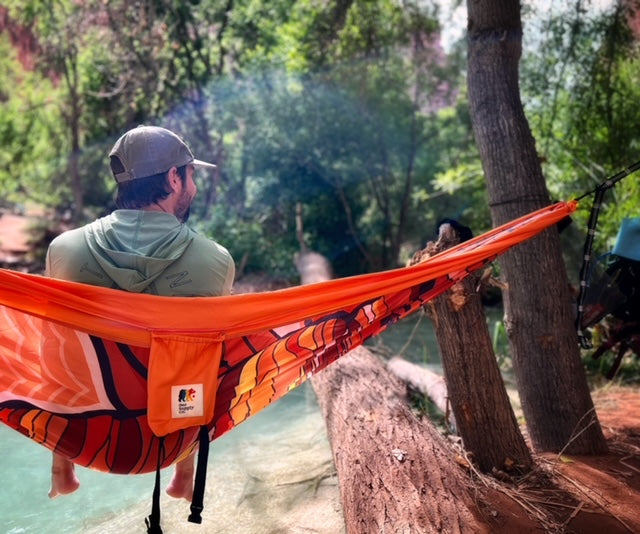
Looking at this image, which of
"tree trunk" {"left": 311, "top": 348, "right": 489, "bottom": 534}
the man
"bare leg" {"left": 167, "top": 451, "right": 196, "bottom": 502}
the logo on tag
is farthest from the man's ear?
"tree trunk" {"left": 311, "top": 348, "right": 489, "bottom": 534}

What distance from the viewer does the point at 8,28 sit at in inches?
424

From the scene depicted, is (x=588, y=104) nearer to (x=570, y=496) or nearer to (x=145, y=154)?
(x=570, y=496)

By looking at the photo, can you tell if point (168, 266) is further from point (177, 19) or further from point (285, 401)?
point (177, 19)

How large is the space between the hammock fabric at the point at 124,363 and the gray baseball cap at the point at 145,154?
36 centimetres

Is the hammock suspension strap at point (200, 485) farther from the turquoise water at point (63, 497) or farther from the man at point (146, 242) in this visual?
the turquoise water at point (63, 497)

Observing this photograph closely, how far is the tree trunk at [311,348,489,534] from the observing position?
1746 mm

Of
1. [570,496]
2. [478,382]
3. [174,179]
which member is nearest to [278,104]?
[478,382]

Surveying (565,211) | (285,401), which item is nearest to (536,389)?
(565,211)

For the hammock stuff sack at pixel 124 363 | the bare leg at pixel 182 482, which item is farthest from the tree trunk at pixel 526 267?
the bare leg at pixel 182 482

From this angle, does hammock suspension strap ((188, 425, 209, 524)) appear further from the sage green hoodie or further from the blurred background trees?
the blurred background trees

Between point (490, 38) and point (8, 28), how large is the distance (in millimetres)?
11076

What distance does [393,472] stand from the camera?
1.98 meters

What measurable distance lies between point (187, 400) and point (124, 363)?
206mm

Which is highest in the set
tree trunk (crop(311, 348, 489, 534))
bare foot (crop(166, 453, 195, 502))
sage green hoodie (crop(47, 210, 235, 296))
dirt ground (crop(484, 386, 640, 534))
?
sage green hoodie (crop(47, 210, 235, 296))
